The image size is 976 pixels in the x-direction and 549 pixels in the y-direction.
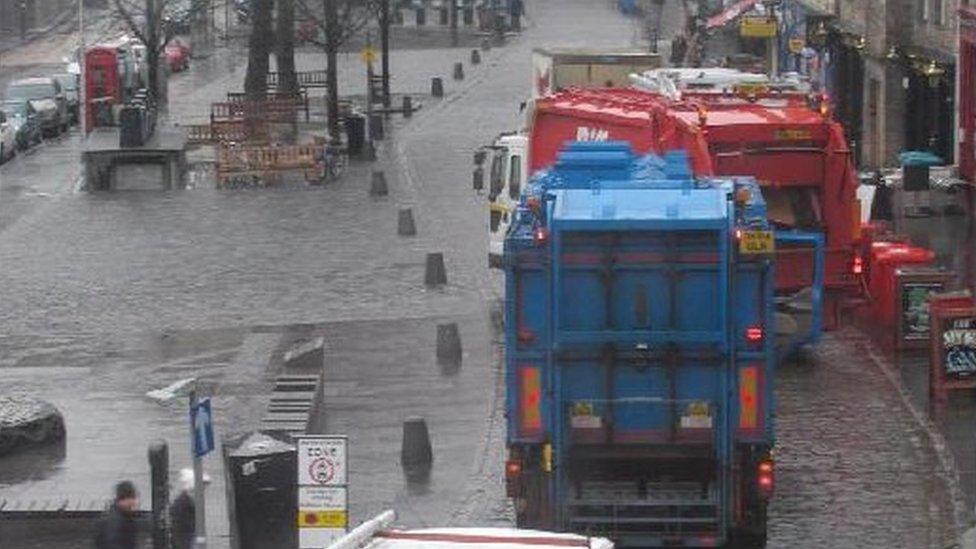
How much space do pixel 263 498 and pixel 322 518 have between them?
181 centimetres

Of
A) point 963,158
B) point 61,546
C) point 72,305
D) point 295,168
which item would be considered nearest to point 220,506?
point 61,546

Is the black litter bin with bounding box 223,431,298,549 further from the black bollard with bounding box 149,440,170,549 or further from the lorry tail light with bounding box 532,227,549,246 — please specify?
the lorry tail light with bounding box 532,227,549,246

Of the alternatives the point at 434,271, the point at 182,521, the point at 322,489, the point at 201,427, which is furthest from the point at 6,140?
the point at 322,489

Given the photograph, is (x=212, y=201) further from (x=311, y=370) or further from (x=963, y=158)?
(x=311, y=370)

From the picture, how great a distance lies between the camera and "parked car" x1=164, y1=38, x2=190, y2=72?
257ft

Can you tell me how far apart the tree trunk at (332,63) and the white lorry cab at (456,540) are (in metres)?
39.9

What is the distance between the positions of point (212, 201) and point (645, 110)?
16413 millimetres

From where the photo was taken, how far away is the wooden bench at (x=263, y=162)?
47.9m

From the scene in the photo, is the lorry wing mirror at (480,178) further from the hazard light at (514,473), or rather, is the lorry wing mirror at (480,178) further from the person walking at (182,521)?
the hazard light at (514,473)

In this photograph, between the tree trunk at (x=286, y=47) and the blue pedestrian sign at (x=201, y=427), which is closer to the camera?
the blue pedestrian sign at (x=201, y=427)

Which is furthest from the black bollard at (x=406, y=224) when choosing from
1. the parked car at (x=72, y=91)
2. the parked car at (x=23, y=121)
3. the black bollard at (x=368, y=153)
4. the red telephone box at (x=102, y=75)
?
the parked car at (x=72, y=91)

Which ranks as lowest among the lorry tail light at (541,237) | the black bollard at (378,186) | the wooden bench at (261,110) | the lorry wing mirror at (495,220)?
the black bollard at (378,186)

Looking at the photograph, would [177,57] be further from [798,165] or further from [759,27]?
[798,165]

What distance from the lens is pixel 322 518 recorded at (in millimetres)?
17828
